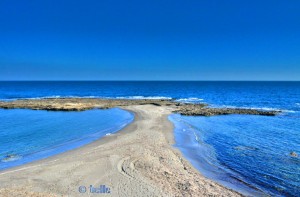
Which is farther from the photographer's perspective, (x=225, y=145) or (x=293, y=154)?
(x=225, y=145)

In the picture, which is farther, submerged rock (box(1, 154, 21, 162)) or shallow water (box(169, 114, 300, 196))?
submerged rock (box(1, 154, 21, 162))

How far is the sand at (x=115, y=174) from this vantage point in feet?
41.7

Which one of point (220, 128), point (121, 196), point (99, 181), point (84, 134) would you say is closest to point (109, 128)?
point (84, 134)

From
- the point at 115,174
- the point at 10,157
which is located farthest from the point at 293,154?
the point at 10,157

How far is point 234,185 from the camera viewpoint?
46.1ft

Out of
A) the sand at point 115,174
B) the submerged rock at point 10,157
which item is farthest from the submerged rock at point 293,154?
the submerged rock at point 10,157

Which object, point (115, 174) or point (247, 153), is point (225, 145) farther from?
point (115, 174)

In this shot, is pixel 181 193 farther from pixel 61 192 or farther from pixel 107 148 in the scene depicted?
pixel 107 148

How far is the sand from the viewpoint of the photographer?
1271 cm

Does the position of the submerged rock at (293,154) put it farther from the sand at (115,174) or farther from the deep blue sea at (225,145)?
the sand at (115,174)

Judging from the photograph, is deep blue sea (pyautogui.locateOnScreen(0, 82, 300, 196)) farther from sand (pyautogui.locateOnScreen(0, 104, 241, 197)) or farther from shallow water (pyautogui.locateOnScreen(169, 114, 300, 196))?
sand (pyautogui.locateOnScreen(0, 104, 241, 197))

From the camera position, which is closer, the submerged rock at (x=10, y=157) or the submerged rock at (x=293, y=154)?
the submerged rock at (x=10, y=157)

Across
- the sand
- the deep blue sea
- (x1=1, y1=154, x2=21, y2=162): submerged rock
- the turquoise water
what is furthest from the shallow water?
(x1=1, y1=154, x2=21, y2=162): submerged rock

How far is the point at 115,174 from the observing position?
15.0 meters
